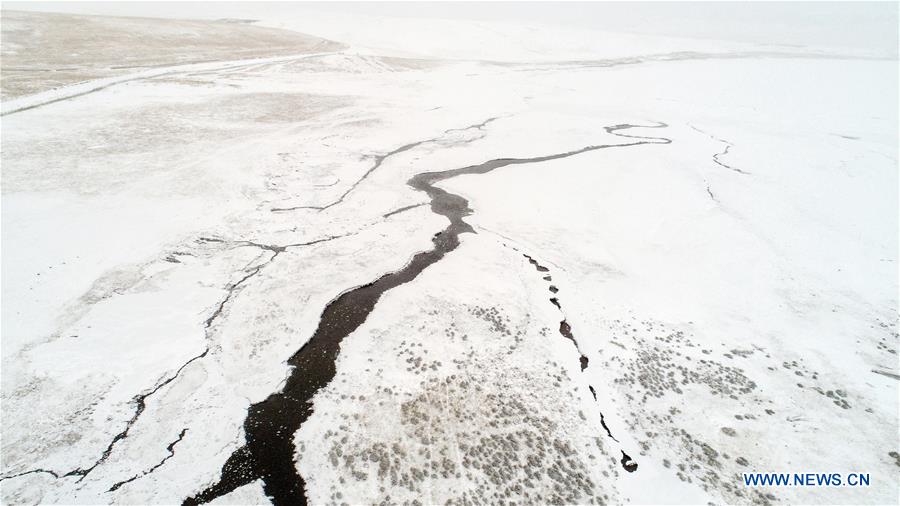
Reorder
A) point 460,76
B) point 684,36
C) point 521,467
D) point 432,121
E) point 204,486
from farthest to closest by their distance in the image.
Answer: point 684,36 < point 460,76 < point 432,121 < point 521,467 < point 204,486

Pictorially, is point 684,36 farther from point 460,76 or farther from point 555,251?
point 555,251

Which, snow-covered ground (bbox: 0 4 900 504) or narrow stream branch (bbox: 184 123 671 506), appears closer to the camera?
narrow stream branch (bbox: 184 123 671 506)

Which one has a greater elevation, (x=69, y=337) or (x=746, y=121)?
(x=746, y=121)

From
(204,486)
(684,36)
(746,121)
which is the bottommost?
(204,486)

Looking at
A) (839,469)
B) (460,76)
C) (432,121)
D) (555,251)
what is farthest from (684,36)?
(839,469)

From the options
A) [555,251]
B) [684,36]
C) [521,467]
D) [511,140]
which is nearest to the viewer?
[521,467]

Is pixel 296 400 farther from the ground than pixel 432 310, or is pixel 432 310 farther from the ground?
pixel 432 310

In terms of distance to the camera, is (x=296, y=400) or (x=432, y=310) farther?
(x=432, y=310)

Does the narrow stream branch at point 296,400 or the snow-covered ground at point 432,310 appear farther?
the snow-covered ground at point 432,310
